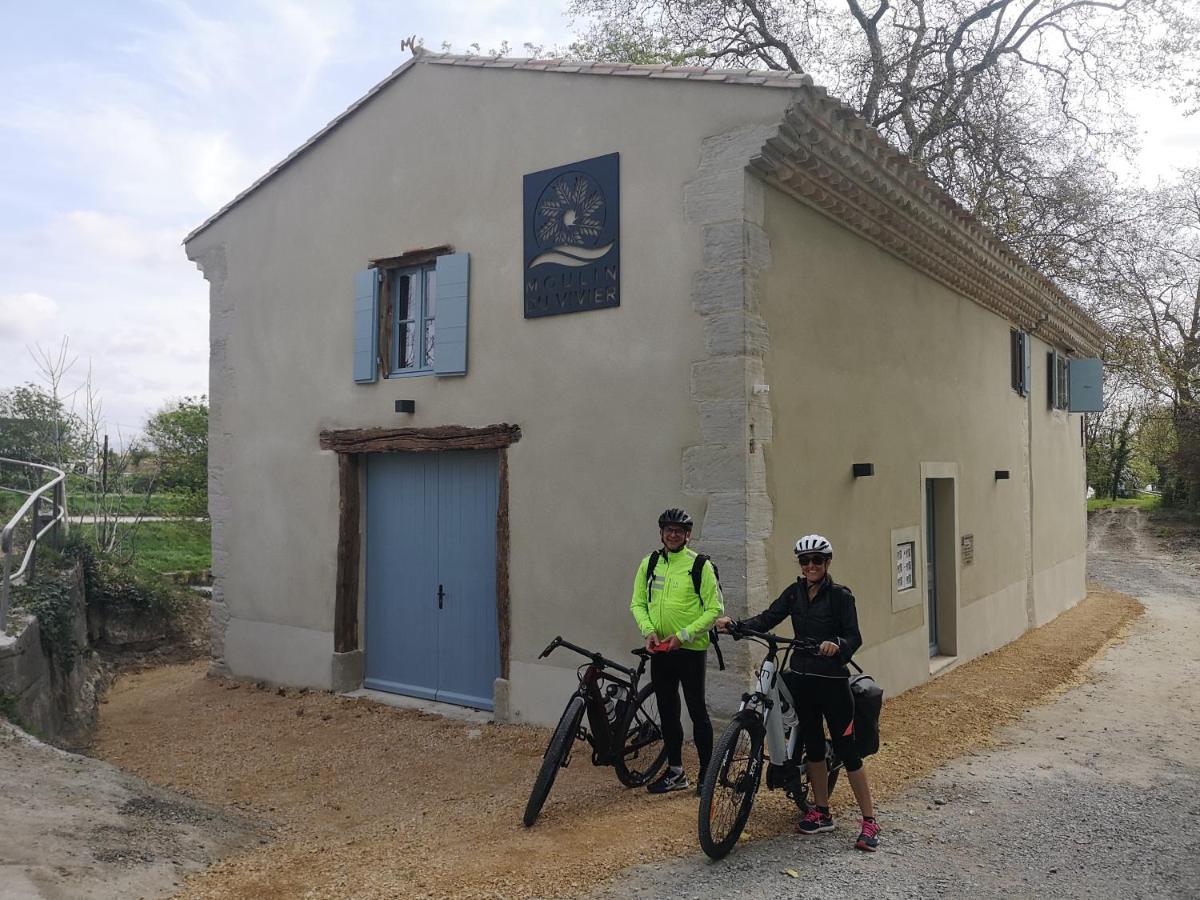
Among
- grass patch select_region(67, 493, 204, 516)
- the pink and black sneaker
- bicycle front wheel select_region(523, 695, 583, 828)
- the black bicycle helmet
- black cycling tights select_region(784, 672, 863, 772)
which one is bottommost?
the pink and black sneaker

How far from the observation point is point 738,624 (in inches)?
174

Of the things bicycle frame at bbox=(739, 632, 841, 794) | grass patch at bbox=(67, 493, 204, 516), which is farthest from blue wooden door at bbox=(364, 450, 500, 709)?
grass patch at bbox=(67, 493, 204, 516)

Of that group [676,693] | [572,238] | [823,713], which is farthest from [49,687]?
[823,713]

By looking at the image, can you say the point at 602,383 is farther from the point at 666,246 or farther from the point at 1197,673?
the point at 1197,673

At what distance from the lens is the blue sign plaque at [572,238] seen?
6.27 metres

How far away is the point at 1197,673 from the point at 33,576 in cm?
1104

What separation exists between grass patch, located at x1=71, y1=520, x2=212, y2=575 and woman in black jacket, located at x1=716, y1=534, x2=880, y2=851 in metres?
9.59

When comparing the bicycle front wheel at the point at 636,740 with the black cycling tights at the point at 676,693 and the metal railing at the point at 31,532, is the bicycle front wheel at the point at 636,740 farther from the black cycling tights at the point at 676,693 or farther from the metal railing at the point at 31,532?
the metal railing at the point at 31,532

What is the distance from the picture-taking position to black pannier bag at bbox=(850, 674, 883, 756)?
13.6 ft

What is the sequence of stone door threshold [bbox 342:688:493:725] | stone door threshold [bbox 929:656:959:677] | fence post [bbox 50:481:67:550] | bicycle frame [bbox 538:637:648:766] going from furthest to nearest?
fence post [bbox 50:481:67:550] → stone door threshold [bbox 929:656:959:677] → stone door threshold [bbox 342:688:493:725] → bicycle frame [bbox 538:637:648:766]

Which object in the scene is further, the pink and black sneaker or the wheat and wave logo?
the wheat and wave logo

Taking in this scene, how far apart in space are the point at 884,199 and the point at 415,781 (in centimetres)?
553

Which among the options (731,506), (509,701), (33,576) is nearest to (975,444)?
(731,506)

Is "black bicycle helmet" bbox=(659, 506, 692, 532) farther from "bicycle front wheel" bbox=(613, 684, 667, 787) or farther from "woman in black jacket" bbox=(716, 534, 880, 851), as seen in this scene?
"bicycle front wheel" bbox=(613, 684, 667, 787)
